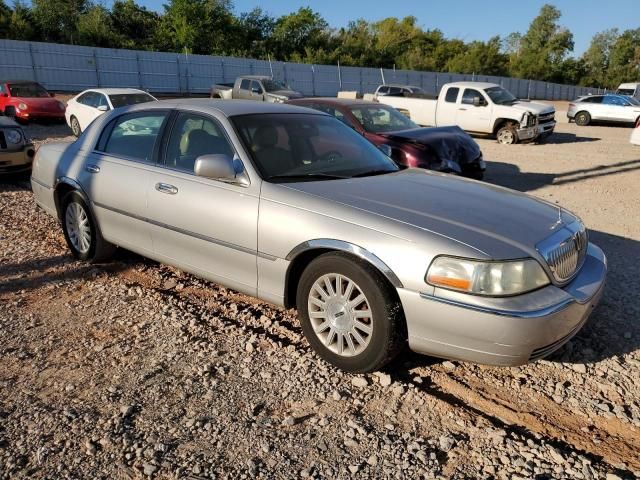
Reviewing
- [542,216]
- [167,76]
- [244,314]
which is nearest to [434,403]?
[542,216]

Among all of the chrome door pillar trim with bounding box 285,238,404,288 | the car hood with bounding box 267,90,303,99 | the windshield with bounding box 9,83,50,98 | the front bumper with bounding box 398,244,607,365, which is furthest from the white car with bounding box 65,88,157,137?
the front bumper with bounding box 398,244,607,365

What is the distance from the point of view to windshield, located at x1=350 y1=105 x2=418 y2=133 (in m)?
8.77

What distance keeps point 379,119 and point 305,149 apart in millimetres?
5277

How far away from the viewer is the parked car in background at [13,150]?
827 cm

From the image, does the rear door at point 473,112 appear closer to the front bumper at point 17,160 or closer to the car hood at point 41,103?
the front bumper at point 17,160

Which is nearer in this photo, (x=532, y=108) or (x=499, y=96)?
(x=532, y=108)

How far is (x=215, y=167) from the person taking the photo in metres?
3.55

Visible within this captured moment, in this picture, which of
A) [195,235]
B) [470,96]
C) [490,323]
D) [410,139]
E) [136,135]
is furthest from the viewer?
[470,96]

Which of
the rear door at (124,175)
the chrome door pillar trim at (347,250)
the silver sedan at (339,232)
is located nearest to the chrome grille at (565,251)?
the silver sedan at (339,232)

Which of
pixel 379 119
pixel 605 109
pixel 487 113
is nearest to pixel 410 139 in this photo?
pixel 379 119

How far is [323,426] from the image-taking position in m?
2.79

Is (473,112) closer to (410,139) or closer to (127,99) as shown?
(410,139)

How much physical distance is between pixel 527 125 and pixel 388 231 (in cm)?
1391

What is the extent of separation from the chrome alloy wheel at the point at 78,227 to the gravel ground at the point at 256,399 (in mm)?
477
